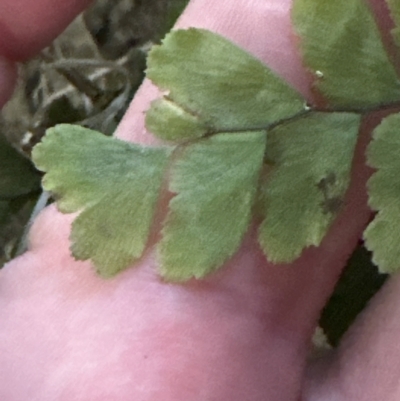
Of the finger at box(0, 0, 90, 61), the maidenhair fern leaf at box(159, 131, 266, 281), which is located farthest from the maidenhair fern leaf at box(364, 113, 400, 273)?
the finger at box(0, 0, 90, 61)

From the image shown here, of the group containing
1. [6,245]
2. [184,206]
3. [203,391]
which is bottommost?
[6,245]

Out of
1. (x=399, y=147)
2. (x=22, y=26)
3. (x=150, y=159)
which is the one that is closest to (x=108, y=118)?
(x=22, y=26)

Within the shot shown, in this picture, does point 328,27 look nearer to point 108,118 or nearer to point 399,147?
point 399,147

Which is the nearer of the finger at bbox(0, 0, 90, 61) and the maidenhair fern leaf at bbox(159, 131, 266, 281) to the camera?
the maidenhair fern leaf at bbox(159, 131, 266, 281)

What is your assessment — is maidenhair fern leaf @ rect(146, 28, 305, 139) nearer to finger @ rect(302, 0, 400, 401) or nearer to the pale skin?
the pale skin

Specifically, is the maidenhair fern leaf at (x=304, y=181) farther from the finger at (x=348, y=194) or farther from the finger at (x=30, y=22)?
the finger at (x=30, y=22)

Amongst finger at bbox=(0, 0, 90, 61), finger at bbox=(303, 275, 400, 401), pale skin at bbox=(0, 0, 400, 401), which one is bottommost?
finger at bbox=(303, 275, 400, 401)

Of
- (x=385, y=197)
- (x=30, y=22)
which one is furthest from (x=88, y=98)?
(x=385, y=197)
